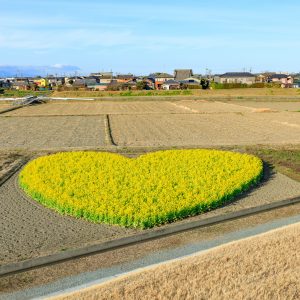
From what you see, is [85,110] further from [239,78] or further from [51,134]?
[239,78]

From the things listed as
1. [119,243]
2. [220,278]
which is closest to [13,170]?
[119,243]

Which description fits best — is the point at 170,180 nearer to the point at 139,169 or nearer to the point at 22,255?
the point at 139,169

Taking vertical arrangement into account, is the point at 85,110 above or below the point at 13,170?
below

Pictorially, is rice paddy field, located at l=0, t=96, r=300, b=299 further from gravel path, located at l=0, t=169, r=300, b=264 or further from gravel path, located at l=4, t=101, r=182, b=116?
gravel path, located at l=4, t=101, r=182, b=116

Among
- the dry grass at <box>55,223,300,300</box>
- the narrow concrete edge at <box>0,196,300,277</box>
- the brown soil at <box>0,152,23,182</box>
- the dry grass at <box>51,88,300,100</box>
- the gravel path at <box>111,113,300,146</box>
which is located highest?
the dry grass at <box>55,223,300,300</box>

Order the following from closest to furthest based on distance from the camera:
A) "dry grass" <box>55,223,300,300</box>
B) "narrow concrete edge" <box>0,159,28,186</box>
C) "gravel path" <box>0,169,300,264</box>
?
"dry grass" <box>55,223,300,300</box>, "gravel path" <box>0,169,300,264</box>, "narrow concrete edge" <box>0,159,28,186</box>

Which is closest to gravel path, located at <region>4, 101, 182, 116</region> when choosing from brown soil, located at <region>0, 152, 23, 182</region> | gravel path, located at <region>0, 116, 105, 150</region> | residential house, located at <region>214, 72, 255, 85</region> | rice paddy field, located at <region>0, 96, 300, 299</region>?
rice paddy field, located at <region>0, 96, 300, 299</region>
